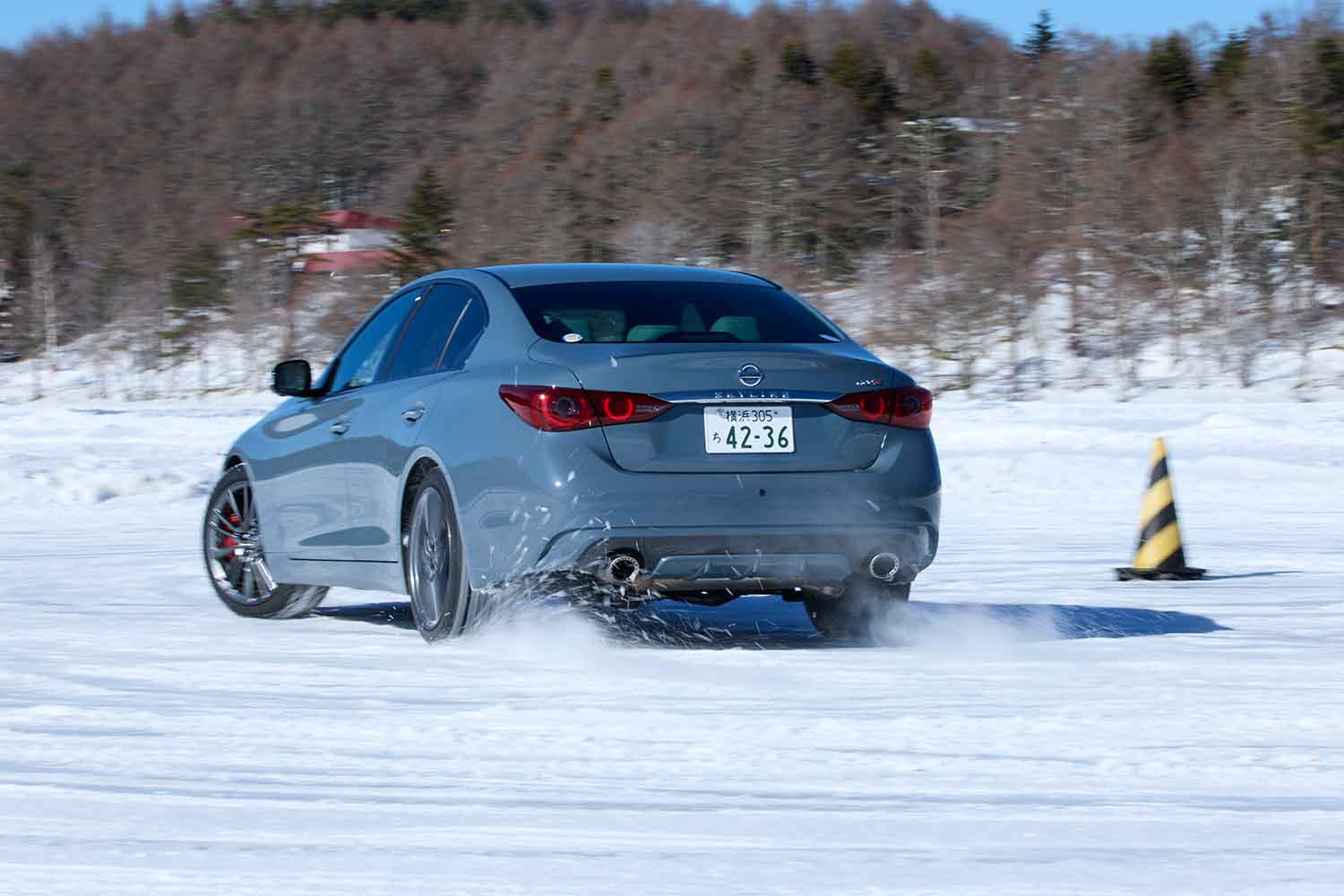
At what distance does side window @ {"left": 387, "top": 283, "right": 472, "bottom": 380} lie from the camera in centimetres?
746

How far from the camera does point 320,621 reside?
8.77m

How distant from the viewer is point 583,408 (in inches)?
256

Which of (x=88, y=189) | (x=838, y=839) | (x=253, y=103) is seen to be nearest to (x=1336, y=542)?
(x=838, y=839)

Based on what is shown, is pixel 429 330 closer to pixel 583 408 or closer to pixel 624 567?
pixel 583 408

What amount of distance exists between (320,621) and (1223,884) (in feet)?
19.2

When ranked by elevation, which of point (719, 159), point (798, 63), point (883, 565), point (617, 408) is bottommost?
point (719, 159)

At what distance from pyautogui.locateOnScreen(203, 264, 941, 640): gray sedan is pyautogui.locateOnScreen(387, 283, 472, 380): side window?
14mm

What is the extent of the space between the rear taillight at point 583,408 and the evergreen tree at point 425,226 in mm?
65780

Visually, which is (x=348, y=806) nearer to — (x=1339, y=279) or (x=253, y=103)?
(x=1339, y=279)

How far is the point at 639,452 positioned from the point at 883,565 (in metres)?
1.01

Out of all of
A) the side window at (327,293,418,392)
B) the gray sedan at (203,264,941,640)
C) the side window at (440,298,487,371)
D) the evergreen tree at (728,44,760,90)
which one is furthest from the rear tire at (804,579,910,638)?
the evergreen tree at (728,44,760,90)

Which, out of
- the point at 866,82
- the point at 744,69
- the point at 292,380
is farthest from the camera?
the point at 744,69

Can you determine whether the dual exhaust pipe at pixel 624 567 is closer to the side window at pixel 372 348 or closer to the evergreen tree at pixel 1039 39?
the side window at pixel 372 348

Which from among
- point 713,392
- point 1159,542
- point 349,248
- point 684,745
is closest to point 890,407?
point 713,392
